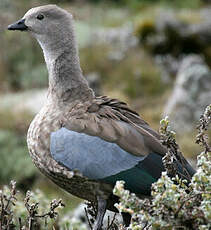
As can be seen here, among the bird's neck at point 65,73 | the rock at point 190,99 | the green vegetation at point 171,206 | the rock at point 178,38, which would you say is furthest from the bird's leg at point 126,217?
the rock at point 178,38

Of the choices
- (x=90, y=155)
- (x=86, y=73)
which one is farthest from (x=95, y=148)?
(x=86, y=73)

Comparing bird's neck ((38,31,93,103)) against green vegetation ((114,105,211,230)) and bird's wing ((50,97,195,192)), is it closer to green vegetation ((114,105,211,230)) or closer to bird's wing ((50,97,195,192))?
bird's wing ((50,97,195,192))

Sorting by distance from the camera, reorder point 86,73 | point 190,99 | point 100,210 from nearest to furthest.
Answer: point 100,210 → point 190,99 → point 86,73

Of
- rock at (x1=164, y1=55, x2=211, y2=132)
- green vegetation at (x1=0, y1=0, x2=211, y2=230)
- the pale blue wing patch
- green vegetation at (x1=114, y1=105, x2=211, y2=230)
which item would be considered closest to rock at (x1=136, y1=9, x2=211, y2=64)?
green vegetation at (x1=0, y1=0, x2=211, y2=230)

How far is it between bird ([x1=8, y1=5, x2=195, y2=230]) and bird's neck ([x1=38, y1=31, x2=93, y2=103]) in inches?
0.5

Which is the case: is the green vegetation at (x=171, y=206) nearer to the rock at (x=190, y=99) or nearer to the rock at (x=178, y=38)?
the rock at (x=190, y=99)

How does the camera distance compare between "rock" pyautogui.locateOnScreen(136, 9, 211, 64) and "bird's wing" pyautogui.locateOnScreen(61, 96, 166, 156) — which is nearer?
"bird's wing" pyautogui.locateOnScreen(61, 96, 166, 156)

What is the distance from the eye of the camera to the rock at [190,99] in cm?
684

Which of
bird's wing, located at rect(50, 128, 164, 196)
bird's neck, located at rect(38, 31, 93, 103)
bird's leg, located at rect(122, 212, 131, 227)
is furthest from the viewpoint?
bird's neck, located at rect(38, 31, 93, 103)

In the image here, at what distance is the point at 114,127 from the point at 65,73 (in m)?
0.62

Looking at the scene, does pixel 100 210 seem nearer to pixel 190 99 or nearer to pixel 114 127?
pixel 114 127

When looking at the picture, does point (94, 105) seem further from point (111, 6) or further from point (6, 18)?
point (111, 6)

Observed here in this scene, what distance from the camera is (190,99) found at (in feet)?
22.6

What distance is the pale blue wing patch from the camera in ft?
9.69
